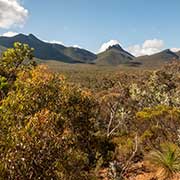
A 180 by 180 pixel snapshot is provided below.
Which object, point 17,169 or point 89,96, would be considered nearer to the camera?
point 17,169

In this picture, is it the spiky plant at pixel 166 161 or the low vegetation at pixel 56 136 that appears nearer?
the low vegetation at pixel 56 136

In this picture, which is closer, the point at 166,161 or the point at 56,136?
the point at 56,136

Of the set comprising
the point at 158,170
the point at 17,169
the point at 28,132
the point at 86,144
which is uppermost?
the point at 28,132

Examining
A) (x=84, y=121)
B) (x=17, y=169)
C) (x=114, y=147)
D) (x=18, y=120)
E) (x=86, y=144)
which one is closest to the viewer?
(x=17, y=169)

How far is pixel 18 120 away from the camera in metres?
9.05

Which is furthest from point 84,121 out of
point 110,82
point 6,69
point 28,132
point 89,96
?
point 110,82

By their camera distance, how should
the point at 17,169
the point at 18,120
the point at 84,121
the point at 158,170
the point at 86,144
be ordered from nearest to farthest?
1. the point at 17,169
2. the point at 18,120
3. the point at 84,121
4. the point at 86,144
5. the point at 158,170

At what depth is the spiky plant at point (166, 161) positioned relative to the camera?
56.4 ft

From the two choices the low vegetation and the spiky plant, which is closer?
the low vegetation

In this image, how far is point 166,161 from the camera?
17.3 m

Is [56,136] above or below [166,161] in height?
above

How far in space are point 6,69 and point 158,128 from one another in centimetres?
1005

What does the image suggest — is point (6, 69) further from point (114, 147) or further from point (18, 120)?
point (18, 120)

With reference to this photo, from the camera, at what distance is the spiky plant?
17188mm
